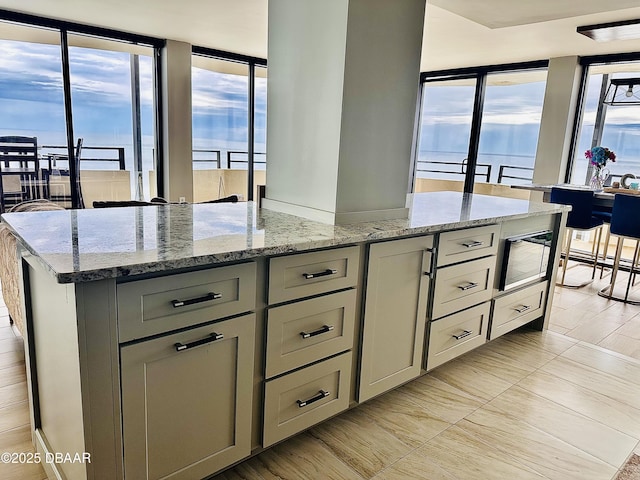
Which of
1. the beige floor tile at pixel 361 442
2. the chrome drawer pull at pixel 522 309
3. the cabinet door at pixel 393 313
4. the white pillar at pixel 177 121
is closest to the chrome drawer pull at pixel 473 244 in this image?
the cabinet door at pixel 393 313

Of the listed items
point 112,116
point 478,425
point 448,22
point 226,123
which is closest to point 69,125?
point 112,116

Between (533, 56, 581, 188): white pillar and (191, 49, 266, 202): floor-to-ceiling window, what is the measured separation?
3.95 m

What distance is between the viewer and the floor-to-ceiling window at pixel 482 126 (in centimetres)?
616

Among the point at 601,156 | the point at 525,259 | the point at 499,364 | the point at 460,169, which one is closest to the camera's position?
the point at 499,364

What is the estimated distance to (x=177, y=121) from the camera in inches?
232

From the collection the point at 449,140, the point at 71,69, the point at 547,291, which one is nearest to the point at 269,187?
the point at 547,291

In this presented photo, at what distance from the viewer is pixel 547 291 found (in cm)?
329

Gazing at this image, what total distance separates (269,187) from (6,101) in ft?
13.8

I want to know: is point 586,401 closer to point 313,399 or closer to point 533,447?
point 533,447

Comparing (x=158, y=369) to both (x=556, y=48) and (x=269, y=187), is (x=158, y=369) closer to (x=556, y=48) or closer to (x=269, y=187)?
(x=269, y=187)

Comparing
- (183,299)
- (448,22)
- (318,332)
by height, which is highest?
(448,22)

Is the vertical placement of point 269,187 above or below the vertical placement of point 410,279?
above

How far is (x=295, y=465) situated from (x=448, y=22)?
4177mm

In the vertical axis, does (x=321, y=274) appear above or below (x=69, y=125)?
below
